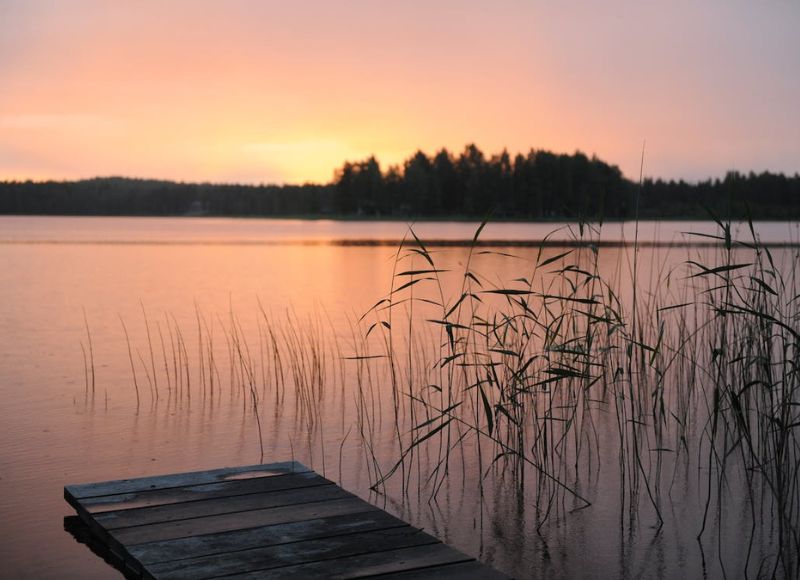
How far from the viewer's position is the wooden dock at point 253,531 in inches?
108

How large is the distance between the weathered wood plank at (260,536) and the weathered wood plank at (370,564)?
0.24m

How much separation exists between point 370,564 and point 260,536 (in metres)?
0.48

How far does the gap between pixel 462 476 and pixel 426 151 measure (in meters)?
75.0

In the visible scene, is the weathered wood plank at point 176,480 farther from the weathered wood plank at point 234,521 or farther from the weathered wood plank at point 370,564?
the weathered wood plank at point 370,564

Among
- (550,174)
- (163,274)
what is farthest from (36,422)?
(550,174)

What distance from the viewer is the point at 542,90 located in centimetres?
2358

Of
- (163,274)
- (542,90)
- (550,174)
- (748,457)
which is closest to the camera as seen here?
(748,457)

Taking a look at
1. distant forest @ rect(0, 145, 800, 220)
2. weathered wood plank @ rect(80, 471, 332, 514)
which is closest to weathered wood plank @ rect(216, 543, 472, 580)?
weathered wood plank @ rect(80, 471, 332, 514)

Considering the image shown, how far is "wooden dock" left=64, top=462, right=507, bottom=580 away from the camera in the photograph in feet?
8.98

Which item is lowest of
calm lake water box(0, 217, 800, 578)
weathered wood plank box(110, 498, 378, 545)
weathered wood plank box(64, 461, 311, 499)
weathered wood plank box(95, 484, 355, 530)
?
calm lake water box(0, 217, 800, 578)

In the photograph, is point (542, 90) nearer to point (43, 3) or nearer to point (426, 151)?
point (43, 3)

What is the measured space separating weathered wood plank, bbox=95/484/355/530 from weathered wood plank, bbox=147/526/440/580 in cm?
47

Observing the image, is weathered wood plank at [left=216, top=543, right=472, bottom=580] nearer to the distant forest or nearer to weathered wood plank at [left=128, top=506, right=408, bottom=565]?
weathered wood plank at [left=128, top=506, right=408, bottom=565]

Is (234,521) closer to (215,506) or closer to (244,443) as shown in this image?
(215,506)
